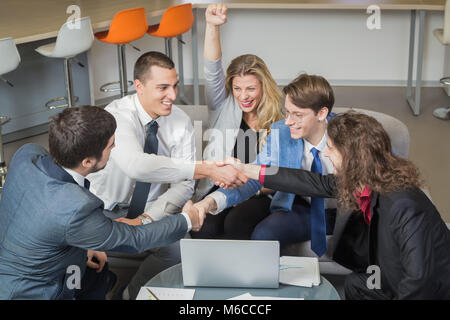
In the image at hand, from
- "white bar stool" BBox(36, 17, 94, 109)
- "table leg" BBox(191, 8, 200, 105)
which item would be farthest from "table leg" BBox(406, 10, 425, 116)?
"white bar stool" BBox(36, 17, 94, 109)

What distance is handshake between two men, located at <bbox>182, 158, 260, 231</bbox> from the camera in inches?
108

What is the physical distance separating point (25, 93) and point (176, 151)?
8.44 ft

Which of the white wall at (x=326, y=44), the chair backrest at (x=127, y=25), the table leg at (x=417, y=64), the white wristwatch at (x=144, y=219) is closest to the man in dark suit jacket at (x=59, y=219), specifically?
the white wristwatch at (x=144, y=219)

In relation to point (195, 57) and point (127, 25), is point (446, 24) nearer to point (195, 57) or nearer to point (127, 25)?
point (195, 57)

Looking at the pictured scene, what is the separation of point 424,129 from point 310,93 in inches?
111

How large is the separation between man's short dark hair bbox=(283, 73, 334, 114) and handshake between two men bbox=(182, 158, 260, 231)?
1.16 ft

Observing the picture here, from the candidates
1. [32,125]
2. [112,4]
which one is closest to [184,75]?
[112,4]

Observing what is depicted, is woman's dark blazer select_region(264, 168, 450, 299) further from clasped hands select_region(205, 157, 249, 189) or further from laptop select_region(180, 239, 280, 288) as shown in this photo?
clasped hands select_region(205, 157, 249, 189)

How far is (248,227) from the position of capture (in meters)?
3.03

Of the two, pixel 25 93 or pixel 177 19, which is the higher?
pixel 177 19

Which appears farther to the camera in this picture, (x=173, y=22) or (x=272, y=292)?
(x=173, y=22)

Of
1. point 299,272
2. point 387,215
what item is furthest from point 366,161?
point 299,272

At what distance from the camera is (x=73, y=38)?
4770mm

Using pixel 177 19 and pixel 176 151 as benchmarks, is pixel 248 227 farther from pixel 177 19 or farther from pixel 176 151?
pixel 177 19
